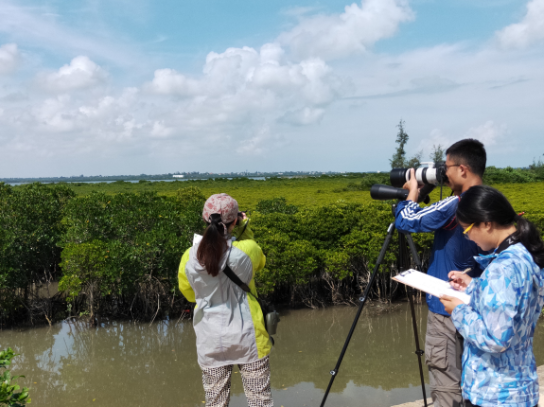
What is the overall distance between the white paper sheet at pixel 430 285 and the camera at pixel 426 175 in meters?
0.85

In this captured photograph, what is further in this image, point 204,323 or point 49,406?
point 49,406

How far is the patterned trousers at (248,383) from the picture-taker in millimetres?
2629

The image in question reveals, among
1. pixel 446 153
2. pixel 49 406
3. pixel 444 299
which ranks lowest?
pixel 49 406

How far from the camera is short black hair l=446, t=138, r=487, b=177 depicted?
Result: 8.93 ft

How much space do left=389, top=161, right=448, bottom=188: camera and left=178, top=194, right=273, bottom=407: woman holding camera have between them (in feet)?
3.69

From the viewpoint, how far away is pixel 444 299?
75.5 inches

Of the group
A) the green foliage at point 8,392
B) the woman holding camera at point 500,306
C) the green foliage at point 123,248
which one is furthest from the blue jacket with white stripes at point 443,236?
the green foliage at point 123,248

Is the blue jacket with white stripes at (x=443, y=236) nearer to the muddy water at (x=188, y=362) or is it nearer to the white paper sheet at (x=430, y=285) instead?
the white paper sheet at (x=430, y=285)

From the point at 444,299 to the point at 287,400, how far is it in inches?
143

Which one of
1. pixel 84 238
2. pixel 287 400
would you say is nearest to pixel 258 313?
pixel 287 400

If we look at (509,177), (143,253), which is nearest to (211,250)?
(143,253)

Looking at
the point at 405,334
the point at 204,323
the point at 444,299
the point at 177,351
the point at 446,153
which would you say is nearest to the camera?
the point at 444,299

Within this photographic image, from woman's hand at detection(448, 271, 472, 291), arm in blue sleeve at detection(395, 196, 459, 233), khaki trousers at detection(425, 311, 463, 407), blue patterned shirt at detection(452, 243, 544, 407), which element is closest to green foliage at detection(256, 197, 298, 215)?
arm in blue sleeve at detection(395, 196, 459, 233)

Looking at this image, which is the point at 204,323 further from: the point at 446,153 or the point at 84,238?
the point at 84,238
